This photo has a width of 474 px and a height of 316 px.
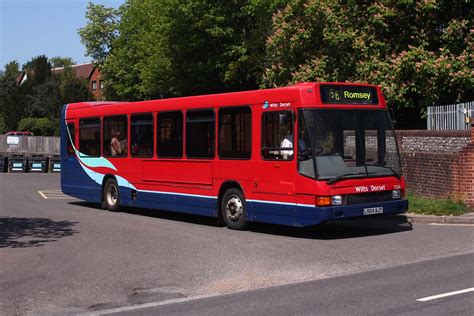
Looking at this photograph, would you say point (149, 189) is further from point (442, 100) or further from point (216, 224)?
point (442, 100)

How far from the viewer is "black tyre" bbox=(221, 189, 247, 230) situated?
13477mm

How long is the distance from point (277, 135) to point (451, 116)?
758cm

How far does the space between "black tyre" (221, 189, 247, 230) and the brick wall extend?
5.72 meters

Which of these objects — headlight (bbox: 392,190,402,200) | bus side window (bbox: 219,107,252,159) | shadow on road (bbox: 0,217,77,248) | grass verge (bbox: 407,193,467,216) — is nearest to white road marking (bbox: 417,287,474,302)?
headlight (bbox: 392,190,402,200)

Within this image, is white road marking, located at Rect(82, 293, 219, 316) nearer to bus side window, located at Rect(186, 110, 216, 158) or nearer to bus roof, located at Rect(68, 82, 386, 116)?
bus roof, located at Rect(68, 82, 386, 116)

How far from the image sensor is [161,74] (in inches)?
1619

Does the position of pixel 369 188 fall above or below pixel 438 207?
above

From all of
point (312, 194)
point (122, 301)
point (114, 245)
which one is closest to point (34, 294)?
point (122, 301)

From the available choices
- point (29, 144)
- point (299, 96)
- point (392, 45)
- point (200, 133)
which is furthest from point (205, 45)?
point (29, 144)

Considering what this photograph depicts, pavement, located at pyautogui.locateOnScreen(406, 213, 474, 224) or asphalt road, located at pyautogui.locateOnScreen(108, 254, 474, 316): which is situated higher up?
pavement, located at pyautogui.locateOnScreen(406, 213, 474, 224)

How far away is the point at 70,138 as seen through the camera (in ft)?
64.8

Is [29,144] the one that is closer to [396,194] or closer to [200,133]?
[200,133]

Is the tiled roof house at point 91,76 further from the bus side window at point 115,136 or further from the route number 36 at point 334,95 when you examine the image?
the route number 36 at point 334,95

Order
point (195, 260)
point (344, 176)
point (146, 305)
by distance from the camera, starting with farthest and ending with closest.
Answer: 1. point (344, 176)
2. point (195, 260)
3. point (146, 305)
